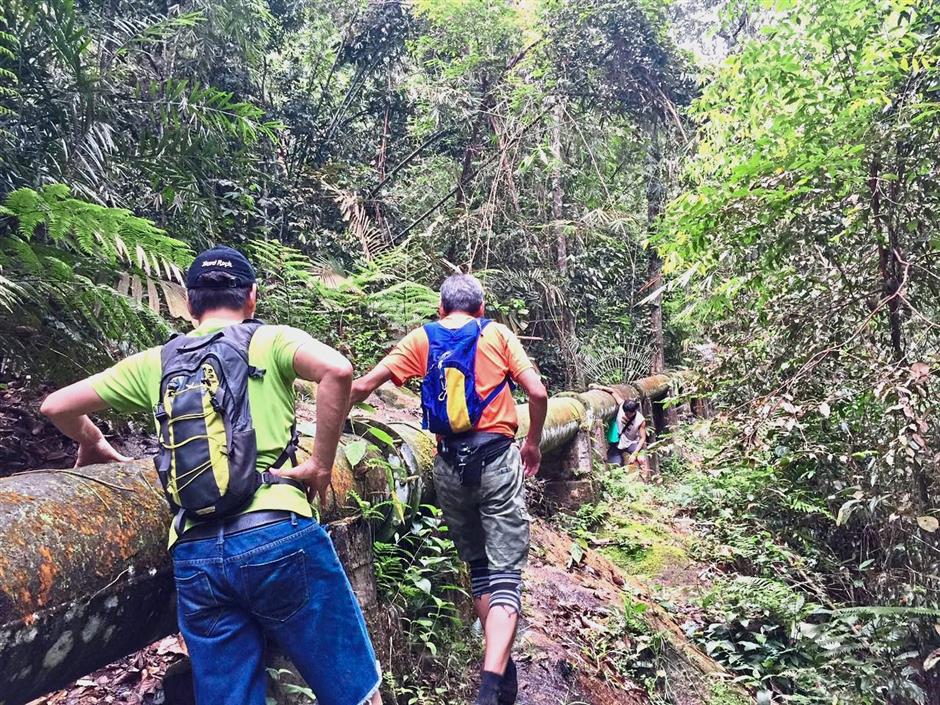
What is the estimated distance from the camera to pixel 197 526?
2281mm

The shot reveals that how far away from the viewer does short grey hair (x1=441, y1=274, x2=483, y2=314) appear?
3.88 meters

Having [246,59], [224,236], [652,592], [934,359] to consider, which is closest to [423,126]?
[246,59]

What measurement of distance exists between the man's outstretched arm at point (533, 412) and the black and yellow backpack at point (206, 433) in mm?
1685

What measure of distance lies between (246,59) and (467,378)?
331 inches

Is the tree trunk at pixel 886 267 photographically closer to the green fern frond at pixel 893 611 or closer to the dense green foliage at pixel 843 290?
the dense green foliage at pixel 843 290

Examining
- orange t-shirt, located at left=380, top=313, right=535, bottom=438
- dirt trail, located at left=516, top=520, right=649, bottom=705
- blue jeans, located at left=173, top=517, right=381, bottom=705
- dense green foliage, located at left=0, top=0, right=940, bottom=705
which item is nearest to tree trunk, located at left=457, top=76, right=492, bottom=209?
dense green foliage, located at left=0, top=0, right=940, bottom=705

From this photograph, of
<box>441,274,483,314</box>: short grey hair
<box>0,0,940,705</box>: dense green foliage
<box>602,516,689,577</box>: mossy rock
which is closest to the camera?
<box>441,274,483,314</box>: short grey hair

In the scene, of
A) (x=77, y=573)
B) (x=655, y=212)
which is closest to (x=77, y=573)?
(x=77, y=573)

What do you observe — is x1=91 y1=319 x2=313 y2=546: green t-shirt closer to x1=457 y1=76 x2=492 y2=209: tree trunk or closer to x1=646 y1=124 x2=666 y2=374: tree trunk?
x1=457 y1=76 x2=492 y2=209: tree trunk

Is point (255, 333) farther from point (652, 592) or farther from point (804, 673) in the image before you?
point (652, 592)

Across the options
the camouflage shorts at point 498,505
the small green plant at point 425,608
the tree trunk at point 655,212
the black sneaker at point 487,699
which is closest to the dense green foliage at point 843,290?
the camouflage shorts at point 498,505

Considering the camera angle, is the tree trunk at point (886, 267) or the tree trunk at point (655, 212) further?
the tree trunk at point (655, 212)

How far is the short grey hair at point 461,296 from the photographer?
3.88m

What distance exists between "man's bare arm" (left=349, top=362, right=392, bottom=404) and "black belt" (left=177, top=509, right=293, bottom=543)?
1.33 meters
